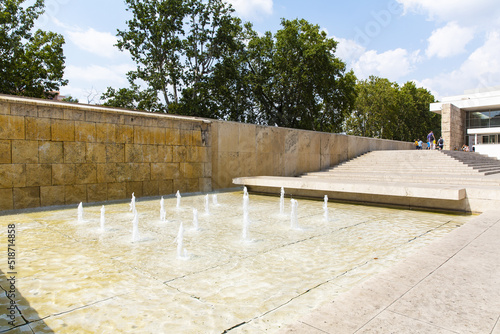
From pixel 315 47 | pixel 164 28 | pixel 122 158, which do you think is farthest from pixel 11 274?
pixel 315 47

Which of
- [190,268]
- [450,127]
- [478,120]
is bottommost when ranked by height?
[190,268]

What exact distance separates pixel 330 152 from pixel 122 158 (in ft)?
35.8

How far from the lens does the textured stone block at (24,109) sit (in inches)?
292

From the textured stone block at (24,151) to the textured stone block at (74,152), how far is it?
65 cm

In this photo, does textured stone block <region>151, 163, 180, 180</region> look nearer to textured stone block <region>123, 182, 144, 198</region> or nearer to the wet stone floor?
textured stone block <region>123, 182, 144, 198</region>

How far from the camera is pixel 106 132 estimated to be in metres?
8.92

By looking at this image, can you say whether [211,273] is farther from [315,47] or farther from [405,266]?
[315,47]

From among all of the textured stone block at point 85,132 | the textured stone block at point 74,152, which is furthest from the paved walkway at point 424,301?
the textured stone block at point 85,132

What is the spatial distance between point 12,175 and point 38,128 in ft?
4.02

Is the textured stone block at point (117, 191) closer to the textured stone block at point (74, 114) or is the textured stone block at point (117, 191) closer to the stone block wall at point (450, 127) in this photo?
the textured stone block at point (74, 114)

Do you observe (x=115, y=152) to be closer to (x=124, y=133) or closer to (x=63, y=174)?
(x=124, y=133)

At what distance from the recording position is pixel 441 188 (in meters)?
7.15

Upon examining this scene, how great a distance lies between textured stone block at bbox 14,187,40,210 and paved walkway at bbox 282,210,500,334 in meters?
7.77

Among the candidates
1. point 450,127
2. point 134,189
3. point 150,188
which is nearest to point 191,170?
point 150,188
